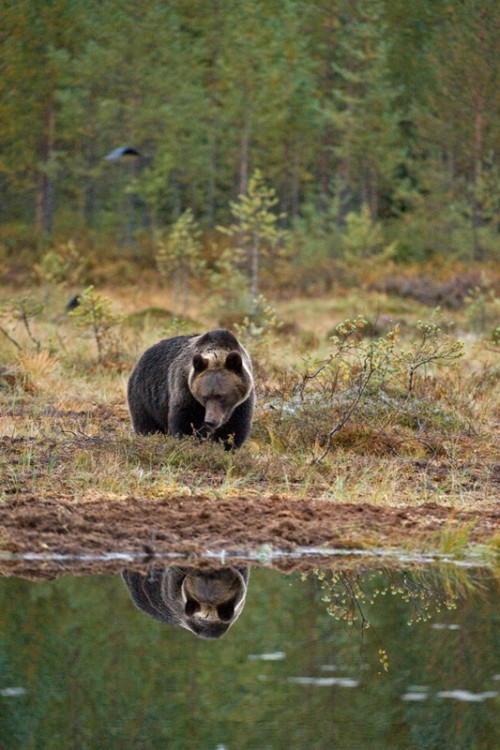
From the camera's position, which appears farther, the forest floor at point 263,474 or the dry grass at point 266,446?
the dry grass at point 266,446

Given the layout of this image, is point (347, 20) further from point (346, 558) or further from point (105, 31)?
point (346, 558)

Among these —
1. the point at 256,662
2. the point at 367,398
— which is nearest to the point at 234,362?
the point at 367,398

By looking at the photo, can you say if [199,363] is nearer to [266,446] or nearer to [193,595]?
[266,446]

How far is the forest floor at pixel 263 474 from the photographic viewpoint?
25.4 ft

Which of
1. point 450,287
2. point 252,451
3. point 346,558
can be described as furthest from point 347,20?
point 346,558

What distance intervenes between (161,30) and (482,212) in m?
16.8

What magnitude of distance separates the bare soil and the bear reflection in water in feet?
0.85

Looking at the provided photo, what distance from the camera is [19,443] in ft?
36.3

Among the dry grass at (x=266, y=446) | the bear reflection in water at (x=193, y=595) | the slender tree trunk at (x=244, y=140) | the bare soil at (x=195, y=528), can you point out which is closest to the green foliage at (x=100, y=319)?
the dry grass at (x=266, y=446)

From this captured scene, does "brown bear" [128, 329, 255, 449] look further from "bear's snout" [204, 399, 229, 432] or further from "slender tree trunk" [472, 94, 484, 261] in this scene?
"slender tree trunk" [472, 94, 484, 261]

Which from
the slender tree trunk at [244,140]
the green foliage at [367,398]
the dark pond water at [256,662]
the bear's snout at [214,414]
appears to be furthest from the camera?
the slender tree trunk at [244,140]

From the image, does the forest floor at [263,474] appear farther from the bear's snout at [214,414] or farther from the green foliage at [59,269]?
the green foliage at [59,269]

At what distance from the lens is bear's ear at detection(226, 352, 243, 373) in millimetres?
10211

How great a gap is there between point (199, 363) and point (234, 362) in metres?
0.29
